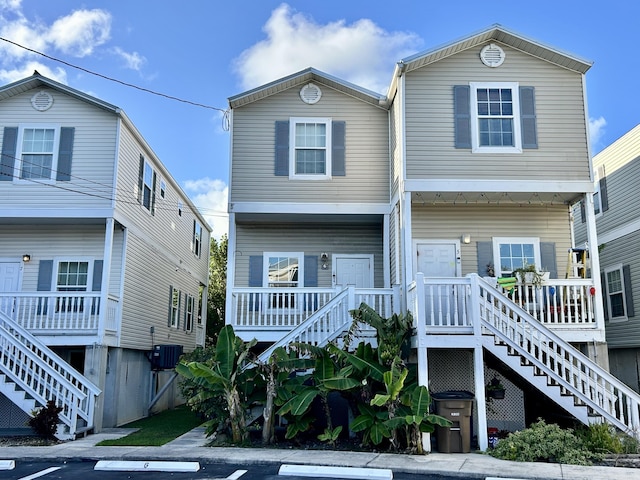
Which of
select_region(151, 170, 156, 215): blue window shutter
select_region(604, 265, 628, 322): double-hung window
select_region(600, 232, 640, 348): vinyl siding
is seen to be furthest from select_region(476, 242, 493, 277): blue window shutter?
select_region(151, 170, 156, 215): blue window shutter

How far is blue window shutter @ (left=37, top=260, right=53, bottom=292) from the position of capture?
52.4 ft

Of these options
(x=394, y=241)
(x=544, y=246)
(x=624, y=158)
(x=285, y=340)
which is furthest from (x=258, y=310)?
(x=624, y=158)

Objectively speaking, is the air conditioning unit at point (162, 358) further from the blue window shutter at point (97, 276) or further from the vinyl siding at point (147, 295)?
the blue window shutter at point (97, 276)

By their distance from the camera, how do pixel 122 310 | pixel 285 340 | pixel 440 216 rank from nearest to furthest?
pixel 285 340, pixel 440 216, pixel 122 310

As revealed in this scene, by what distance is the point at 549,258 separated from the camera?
47.3 feet

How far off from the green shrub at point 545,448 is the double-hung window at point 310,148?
25.6 ft

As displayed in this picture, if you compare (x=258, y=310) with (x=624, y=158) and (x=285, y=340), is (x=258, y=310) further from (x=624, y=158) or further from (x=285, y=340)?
(x=624, y=158)

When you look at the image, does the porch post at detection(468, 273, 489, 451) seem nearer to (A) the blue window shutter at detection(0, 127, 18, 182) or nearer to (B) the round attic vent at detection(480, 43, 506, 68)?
(B) the round attic vent at detection(480, 43, 506, 68)

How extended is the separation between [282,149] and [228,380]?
21.8ft


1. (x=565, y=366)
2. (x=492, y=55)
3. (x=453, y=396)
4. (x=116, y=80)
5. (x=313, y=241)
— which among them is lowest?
(x=453, y=396)

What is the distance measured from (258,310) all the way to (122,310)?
4150mm

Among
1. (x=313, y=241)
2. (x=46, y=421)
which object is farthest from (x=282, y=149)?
(x=46, y=421)

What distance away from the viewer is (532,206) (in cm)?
1477

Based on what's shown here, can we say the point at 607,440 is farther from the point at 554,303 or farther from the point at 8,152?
the point at 8,152
